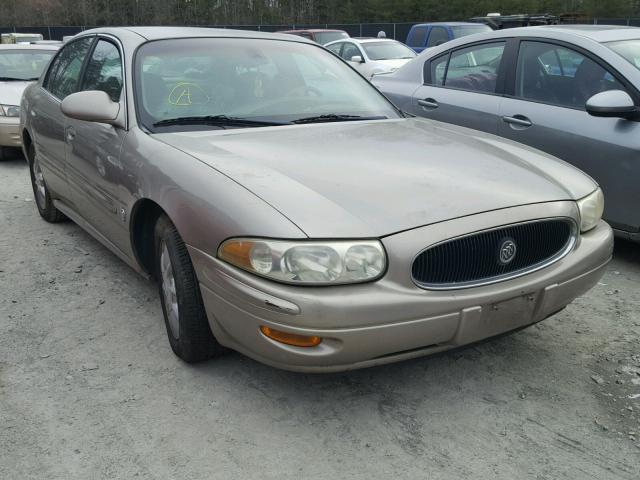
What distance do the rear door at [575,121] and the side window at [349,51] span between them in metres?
11.4

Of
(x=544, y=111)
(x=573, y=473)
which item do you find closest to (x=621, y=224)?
(x=544, y=111)

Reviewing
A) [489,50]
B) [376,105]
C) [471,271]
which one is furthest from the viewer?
[489,50]

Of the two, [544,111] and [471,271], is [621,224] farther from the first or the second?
[471,271]

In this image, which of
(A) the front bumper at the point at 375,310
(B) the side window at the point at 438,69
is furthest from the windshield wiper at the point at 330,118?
(B) the side window at the point at 438,69

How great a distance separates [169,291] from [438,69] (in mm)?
3576

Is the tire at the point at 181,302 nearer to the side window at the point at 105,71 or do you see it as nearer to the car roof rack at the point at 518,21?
the side window at the point at 105,71

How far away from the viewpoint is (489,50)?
17.8 feet

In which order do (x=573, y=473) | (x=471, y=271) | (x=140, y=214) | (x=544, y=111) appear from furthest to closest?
(x=544, y=111) < (x=140, y=214) < (x=471, y=271) < (x=573, y=473)

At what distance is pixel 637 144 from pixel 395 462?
2755 mm

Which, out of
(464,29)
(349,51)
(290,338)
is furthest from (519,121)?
(464,29)

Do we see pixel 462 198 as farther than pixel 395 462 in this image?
Yes

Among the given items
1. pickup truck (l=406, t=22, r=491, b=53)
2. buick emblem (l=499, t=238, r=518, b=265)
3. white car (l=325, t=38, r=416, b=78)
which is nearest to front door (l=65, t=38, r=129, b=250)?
buick emblem (l=499, t=238, r=518, b=265)

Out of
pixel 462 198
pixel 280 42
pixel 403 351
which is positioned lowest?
pixel 403 351

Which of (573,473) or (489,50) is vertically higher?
(489,50)
